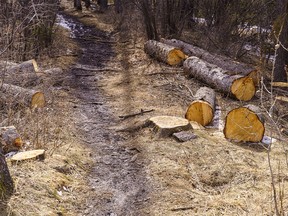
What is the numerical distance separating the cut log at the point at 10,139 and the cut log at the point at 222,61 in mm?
4387

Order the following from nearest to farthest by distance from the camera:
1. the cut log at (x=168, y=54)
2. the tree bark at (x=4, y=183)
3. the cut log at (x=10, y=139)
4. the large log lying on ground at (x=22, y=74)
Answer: the tree bark at (x=4, y=183) → the cut log at (x=10, y=139) → the large log lying on ground at (x=22, y=74) → the cut log at (x=168, y=54)

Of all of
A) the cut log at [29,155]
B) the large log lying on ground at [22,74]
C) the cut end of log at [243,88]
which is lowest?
the cut end of log at [243,88]

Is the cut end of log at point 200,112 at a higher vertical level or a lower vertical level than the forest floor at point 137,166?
higher

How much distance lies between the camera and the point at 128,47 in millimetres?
13031

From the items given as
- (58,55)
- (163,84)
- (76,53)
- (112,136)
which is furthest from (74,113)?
(76,53)

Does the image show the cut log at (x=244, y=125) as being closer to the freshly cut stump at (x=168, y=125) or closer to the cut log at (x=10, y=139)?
the freshly cut stump at (x=168, y=125)

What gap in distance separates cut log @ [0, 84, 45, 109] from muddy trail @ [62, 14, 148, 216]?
2.40 feet

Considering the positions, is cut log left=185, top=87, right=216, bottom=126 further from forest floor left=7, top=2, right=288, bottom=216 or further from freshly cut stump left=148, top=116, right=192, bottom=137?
freshly cut stump left=148, top=116, right=192, bottom=137

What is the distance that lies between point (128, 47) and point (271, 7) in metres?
4.63

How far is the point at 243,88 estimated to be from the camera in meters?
8.25

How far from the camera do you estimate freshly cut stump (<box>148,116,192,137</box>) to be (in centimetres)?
612

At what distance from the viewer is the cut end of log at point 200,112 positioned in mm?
6766

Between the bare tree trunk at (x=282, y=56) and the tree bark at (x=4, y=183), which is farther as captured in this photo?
the bare tree trunk at (x=282, y=56)

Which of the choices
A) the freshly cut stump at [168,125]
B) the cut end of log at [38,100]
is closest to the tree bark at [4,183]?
the freshly cut stump at [168,125]
